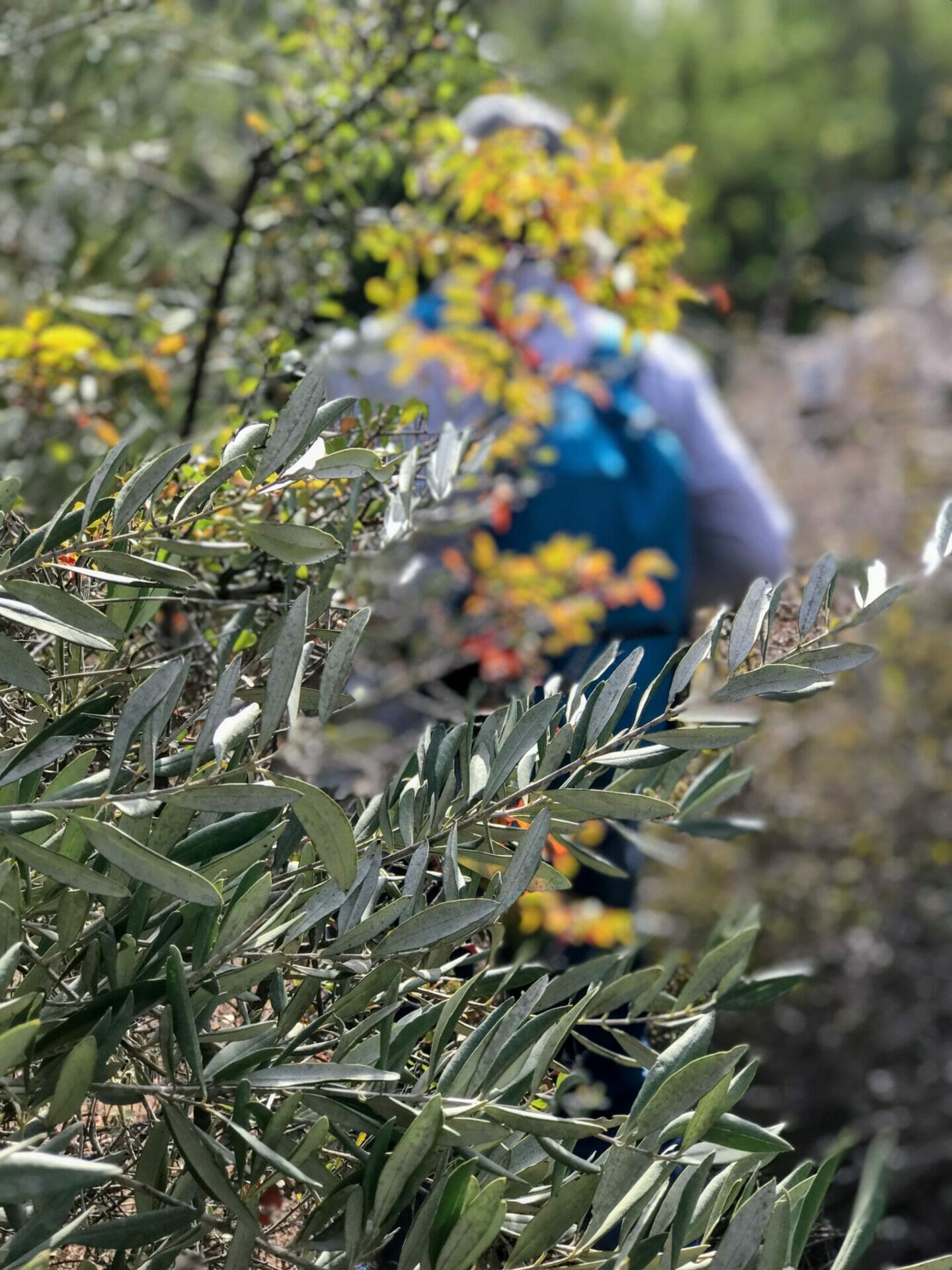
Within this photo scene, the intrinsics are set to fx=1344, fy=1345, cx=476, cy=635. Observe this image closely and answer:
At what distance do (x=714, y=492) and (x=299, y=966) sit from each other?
2.35 metres

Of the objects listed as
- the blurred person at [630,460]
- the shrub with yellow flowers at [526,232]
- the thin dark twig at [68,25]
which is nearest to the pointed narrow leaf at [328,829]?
the shrub with yellow flowers at [526,232]

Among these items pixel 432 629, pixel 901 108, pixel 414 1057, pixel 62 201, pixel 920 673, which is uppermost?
pixel 414 1057

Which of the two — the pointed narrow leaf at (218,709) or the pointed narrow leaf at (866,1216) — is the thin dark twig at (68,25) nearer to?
the pointed narrow leaf at (218,709)

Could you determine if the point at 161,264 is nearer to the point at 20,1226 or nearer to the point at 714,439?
the point at 714,439

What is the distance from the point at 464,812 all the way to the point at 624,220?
1599 millimetres

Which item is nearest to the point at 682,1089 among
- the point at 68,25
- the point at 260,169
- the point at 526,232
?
the point at 260,169

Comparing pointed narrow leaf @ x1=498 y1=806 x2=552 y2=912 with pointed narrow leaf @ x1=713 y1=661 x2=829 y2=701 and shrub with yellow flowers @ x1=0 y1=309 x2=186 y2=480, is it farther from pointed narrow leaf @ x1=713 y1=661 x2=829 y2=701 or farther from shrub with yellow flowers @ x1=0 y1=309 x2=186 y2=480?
shrub with yellow flowers @ x1=0 y1=309 x2=186 y2=480

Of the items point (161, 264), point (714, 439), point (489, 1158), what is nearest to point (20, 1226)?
point (489, 1158)

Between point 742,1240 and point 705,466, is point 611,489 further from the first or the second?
point 742,1240

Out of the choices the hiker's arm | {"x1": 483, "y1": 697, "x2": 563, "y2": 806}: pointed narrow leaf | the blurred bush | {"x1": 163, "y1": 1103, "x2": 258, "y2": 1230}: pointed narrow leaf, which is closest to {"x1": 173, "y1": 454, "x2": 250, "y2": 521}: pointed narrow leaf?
{"x1": 483, "y1": 697, "x2": 563, "y2": 806}: pointed narrow leaf

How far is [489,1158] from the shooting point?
757 mm

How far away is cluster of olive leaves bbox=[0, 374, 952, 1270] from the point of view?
68 centimetres

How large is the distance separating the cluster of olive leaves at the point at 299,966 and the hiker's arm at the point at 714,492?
214 cm

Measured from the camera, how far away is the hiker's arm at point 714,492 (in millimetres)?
2994
